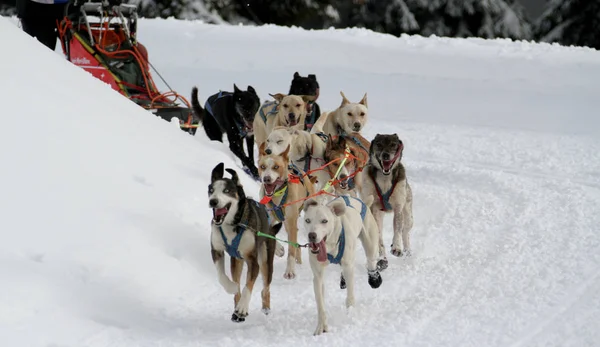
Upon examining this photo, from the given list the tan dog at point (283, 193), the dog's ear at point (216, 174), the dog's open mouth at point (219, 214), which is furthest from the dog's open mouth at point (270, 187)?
the dog's open mouth at point (219, 214)

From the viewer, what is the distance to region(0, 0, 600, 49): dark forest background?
2016 cm

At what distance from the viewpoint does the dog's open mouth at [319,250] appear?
16.3 ft

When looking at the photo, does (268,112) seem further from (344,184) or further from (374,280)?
(374,280)

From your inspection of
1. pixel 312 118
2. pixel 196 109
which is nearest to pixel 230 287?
pixel 312 118

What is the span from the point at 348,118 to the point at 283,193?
1598mm

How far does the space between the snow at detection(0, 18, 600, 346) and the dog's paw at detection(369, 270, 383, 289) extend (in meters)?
0.12

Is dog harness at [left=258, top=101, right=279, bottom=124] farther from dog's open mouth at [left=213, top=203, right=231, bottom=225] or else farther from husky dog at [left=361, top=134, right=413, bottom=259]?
dog's open mouth at [left=213, top=203, right=231, bottom=225]

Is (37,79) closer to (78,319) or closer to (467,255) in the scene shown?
(78,319)

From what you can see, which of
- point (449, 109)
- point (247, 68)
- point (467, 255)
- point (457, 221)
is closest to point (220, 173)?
point (467, 255)

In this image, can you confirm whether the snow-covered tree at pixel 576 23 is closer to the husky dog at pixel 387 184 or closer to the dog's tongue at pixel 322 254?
the husky dog at pixel 387 184

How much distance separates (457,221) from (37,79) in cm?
327

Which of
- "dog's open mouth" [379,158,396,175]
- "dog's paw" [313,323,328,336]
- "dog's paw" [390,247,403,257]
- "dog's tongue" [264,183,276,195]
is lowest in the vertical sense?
"dog's paw" [390,247,403,257]

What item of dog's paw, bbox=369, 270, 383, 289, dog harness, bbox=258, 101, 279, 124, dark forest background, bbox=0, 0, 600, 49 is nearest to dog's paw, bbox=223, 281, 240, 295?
dog's paw, bbox=369, 270, 383, 289

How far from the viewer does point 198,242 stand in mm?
6270
